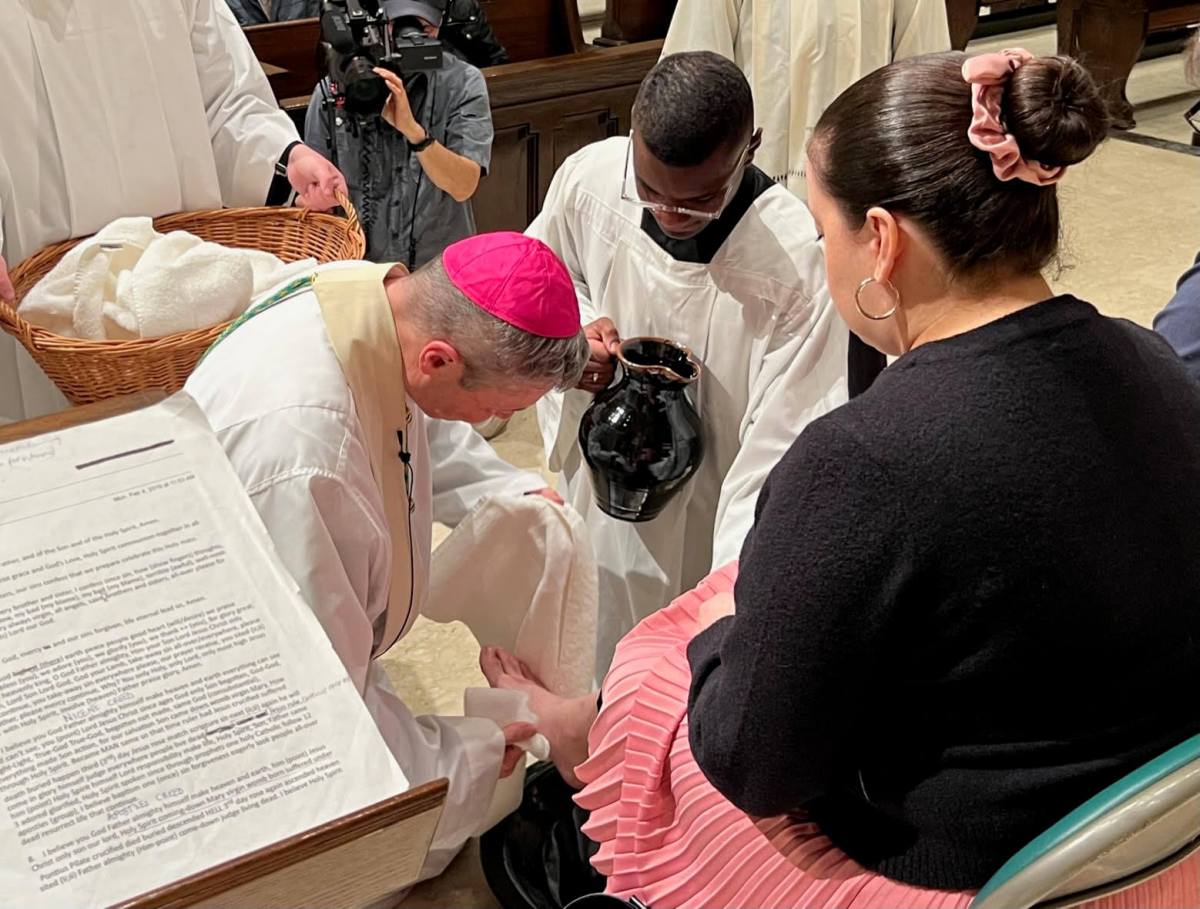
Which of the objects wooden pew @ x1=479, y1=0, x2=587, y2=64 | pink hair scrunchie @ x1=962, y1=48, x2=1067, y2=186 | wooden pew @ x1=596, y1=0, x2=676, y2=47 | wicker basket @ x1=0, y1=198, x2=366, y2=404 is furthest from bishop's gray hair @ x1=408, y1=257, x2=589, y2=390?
wooden pew @ x1=596, y1=0, x2=676, y2=47

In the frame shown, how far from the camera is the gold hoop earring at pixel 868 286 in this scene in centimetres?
124

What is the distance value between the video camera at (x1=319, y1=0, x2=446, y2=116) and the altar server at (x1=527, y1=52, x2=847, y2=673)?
74cm

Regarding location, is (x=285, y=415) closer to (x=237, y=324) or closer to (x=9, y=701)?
(x=237, y=324)

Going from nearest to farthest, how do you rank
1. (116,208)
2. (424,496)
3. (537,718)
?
1. (424,496)
2. (537,718)
3. (116,208)

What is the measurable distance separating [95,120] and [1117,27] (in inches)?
231

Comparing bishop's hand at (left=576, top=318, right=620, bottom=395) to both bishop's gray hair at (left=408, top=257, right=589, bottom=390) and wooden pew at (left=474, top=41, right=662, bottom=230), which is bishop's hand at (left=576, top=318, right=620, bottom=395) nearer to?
bishop's gray hair at (left=408, top=257, right=589, bottom=390)

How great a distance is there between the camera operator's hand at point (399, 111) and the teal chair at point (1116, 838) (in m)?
2.35

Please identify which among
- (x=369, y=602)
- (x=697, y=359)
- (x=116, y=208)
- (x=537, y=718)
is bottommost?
(x=537, y=718)

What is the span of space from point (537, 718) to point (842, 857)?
956 millimetres

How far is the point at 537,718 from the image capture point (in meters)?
2.21

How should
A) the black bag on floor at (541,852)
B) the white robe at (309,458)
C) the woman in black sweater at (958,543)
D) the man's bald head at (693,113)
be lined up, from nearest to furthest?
the woman in black sweater at (958,543) → the white robe at (309,458) → the man's bald head at (693,113) → the black bag on floor at (541,852)

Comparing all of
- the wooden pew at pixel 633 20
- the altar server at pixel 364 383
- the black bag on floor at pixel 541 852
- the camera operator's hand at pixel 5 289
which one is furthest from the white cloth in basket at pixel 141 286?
the wooden pew at pixel 633 20

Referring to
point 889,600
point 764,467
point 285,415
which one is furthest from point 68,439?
point 764,467

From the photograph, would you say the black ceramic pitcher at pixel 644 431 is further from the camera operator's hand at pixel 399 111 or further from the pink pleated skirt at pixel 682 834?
the camera operator's hand at pixel 399 111
